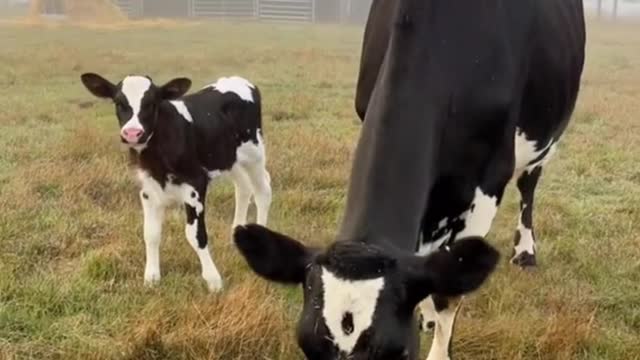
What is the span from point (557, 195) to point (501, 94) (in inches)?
172

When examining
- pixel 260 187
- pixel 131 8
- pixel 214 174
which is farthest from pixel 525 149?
pixel 131 8

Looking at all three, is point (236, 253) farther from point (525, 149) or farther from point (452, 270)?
point (452, 270)

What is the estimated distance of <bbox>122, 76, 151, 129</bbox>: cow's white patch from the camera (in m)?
5.84

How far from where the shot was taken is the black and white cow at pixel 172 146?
5.86 m

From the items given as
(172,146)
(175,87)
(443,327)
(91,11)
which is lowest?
(91,11)

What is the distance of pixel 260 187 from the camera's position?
7.19 metres

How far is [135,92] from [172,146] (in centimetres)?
41

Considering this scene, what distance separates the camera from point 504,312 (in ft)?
17.2

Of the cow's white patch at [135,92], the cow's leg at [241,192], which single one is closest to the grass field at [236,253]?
the cow's leg at [241,192]

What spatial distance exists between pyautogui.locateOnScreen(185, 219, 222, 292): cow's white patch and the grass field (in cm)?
7

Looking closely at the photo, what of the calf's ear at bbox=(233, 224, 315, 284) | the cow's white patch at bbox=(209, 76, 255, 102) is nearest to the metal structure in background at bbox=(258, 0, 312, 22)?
the cow's white patch at bbox=(209, 76, 255, 102)

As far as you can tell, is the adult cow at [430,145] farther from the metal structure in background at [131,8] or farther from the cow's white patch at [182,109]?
the metal structure in background at [131,8]

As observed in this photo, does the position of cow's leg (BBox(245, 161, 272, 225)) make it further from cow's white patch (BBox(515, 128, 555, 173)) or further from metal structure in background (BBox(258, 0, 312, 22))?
metal structure in background (BBox(258, 0, 312, 22))

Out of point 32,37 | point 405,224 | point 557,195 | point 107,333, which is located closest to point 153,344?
point 107,333
